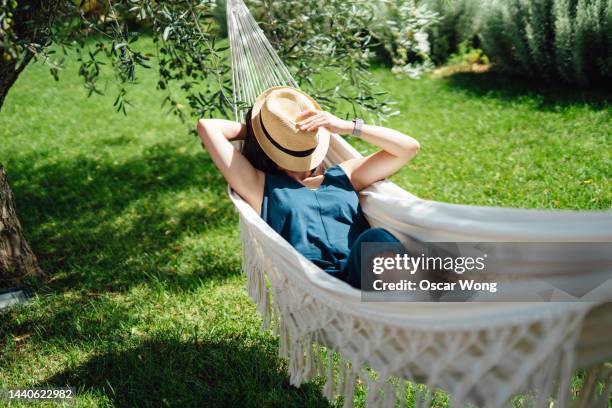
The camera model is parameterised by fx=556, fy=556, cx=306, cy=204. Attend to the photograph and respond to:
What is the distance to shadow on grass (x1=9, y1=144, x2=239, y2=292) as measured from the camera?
10.1 ft

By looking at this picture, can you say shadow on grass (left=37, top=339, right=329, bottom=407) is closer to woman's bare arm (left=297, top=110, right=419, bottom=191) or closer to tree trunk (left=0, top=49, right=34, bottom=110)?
woman's bare arm (left=297, top=110, right=419, bottom=191)

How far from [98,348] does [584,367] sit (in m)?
1.95

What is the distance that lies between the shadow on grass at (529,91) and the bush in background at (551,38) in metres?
0.11

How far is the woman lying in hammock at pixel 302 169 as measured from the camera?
7.14 feet

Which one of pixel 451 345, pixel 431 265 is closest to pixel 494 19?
pixel 431 265

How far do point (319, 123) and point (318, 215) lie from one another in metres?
0.38

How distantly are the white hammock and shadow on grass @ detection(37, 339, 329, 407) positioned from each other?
0.80 feet

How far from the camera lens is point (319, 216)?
2209mm

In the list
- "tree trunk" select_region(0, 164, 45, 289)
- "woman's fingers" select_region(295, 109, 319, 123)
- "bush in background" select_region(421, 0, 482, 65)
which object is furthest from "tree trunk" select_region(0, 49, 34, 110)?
"bush in background" select_region(421, 0, 482, 65)

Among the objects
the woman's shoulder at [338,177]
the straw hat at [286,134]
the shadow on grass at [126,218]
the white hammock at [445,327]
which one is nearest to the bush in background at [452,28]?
the shadow on grass at [126,218]

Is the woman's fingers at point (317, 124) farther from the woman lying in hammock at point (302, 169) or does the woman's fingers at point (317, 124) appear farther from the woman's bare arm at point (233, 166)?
the woman's bare arm at point (233, 166)

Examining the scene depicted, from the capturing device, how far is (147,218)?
3.74 m

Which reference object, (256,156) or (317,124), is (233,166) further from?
(317,124)

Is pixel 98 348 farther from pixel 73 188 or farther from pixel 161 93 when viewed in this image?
pixel 161 93
